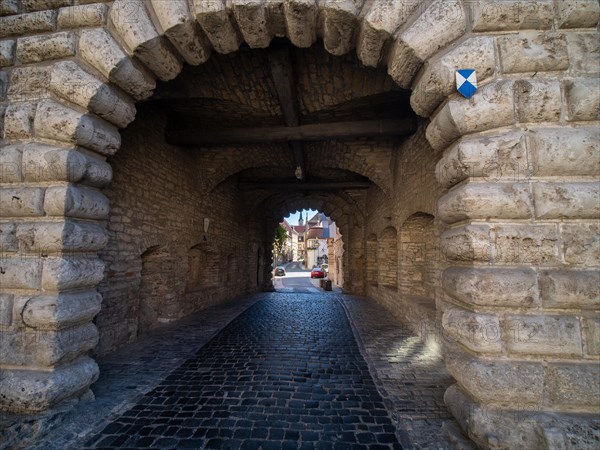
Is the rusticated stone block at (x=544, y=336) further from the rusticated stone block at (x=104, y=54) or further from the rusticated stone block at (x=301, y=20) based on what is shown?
the rusticated stone block at (x=104, y=54)

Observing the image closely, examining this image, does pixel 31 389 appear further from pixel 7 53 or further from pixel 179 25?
pixel 179 25

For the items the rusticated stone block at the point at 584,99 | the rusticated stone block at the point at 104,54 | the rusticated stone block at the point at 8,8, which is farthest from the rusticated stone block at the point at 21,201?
the rusticated stone block at the point at 584,99

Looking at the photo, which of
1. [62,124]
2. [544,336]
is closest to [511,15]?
[544,336]

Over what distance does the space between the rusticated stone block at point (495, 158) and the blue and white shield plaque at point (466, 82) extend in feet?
1.02

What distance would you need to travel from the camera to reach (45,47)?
7.38 feet

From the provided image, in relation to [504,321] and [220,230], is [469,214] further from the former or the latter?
[220,230]

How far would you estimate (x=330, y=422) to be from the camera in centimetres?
216

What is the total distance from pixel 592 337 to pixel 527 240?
640mm

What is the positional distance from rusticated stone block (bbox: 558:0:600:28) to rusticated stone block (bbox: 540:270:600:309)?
62.0 inches

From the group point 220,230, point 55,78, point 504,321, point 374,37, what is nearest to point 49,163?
point 55,78

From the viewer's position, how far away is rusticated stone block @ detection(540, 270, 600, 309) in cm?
159

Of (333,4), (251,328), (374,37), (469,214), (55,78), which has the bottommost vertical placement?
(251,328)

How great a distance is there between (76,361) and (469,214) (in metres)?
3.18

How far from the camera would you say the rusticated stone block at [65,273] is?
80.7 inches
